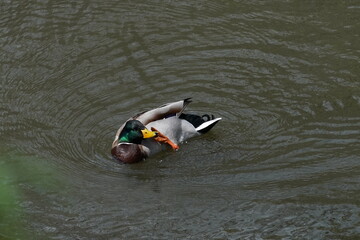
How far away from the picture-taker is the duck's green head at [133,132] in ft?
32.4

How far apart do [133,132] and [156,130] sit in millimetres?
366

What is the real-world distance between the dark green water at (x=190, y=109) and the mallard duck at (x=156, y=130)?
0.16 meters

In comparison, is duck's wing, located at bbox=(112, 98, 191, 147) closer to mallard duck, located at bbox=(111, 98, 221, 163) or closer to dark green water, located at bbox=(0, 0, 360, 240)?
mallard duck, located at bbox=(111, 98, 221, 163)

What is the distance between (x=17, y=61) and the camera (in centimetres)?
1166

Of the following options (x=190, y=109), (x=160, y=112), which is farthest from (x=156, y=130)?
(x=190, y=109)

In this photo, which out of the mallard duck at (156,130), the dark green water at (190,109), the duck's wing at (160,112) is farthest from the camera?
the duck's wing at (160,112)

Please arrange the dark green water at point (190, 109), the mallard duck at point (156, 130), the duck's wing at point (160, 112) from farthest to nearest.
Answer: the duck's wing at point (160, 112) < the mallard duck at point (156, 130) < the dark green water at point (190, 109)

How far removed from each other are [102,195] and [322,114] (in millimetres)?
3123

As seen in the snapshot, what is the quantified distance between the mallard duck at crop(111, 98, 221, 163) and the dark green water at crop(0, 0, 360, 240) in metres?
0.16

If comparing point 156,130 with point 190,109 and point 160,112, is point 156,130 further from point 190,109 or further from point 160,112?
point 190,109

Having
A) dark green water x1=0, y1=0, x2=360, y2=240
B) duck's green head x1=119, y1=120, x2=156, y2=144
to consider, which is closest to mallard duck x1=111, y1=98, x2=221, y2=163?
duck's green head x1=119, y1=120, x2=156, y2=144

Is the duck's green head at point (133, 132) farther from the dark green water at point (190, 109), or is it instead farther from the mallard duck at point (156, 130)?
the dark green water at point (190, 109)

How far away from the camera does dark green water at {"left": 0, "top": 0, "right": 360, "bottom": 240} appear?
8.16m

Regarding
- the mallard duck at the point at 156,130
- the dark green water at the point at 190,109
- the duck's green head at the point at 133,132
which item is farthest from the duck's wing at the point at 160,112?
the dark green water at the point at 190,109
